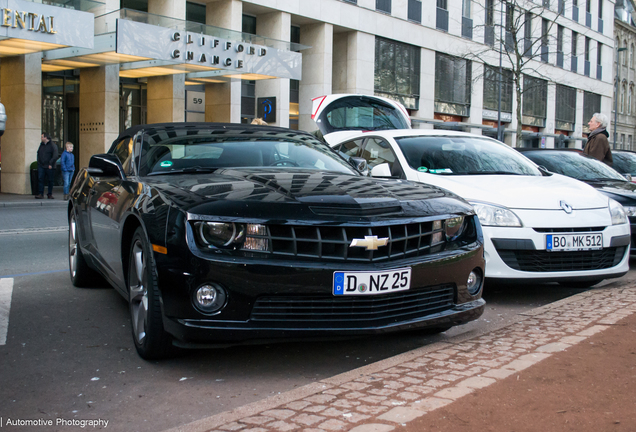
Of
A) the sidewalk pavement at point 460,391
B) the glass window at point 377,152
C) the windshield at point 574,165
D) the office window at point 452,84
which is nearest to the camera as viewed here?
the sidewalk pavement at point 460,391

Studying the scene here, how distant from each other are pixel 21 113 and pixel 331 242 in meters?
18.9

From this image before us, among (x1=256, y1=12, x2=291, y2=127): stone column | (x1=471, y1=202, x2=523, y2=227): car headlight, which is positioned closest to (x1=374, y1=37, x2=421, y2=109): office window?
(x1=256, y1=12, x2=291, y2=127): stone column

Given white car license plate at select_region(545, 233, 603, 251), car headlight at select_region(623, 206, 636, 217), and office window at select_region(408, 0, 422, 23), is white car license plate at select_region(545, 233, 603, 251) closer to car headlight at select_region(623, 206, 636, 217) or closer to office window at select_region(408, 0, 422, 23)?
car headlight at select_region(623, 206, 636, 217)

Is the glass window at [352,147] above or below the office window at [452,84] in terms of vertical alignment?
below

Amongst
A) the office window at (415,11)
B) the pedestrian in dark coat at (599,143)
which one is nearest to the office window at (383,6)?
the office window at (415,11)

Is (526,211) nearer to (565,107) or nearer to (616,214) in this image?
(616,214)

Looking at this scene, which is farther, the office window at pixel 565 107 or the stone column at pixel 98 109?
the office window at pixel 565 107

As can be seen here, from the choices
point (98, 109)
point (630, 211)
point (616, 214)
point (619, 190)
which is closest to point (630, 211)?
point (630, 211)

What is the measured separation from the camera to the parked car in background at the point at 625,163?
11.7m

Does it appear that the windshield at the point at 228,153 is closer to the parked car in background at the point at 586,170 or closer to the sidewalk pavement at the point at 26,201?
the parked car in background at the point at 586,170

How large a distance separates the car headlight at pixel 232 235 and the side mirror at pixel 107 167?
144 centimetres

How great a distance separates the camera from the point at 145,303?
394 centimetres

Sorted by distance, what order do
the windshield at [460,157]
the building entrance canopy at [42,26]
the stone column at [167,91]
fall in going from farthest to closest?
the stone column at [167,91]
the building entrance canopy at [42,26]
the windshield at [460,157]

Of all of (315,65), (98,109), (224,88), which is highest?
(315,65)
